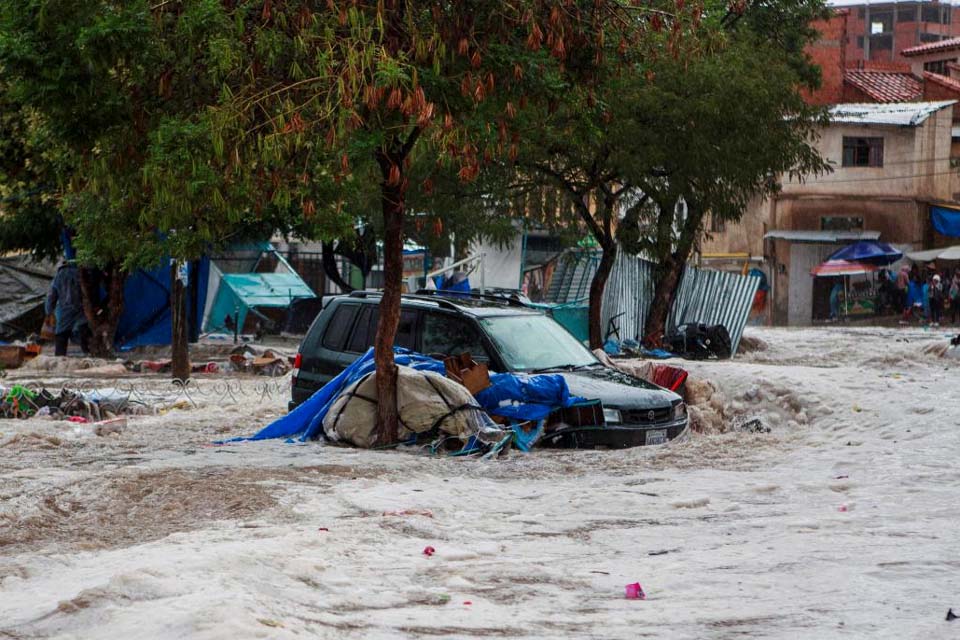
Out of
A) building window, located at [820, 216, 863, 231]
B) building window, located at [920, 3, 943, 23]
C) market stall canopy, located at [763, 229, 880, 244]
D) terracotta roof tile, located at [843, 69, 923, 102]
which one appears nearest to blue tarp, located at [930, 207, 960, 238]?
market stall canopy, located at [763, 229, 880, 244]

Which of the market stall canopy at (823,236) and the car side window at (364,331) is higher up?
the market stall canopy at (823,236)

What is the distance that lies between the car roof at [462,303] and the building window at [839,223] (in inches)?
1498

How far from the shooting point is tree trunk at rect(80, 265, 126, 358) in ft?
84.3

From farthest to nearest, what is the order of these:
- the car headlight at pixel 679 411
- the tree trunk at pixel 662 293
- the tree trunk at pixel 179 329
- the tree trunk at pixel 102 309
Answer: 1. the tree trunk at pixel 662 293
2. the tree trunk at pixel 102 309
3. the tree trunk at pixel 179 329
4. the car headlight at pixel 679 411

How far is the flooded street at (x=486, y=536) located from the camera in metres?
5.79

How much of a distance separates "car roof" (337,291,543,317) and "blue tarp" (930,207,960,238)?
39.0 m

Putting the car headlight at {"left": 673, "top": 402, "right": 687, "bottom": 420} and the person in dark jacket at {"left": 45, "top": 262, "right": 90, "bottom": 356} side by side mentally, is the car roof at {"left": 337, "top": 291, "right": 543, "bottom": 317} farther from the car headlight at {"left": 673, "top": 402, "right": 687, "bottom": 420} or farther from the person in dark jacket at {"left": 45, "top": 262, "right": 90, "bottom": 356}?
the person in dark jacket at {"left": 45, "top": 262, "right": 90, "bottom": 356}

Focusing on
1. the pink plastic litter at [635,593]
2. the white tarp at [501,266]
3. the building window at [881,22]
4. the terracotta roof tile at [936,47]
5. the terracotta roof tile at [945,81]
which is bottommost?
the pink plastic litter at [635,593]

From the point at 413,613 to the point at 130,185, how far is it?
6644mm

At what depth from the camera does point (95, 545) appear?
7.56m

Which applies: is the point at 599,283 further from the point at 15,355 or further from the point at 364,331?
the point at 15,355

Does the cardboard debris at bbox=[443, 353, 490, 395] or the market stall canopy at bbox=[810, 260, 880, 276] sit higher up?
the market stall canopy at bbox=[810, 260, 880, 276]

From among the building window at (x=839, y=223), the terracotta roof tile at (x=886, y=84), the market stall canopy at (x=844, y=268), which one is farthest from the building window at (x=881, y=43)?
the market stall canopy at (x=844, y=268)

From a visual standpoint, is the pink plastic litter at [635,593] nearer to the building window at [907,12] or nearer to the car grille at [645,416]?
the car grille at [645,416]
